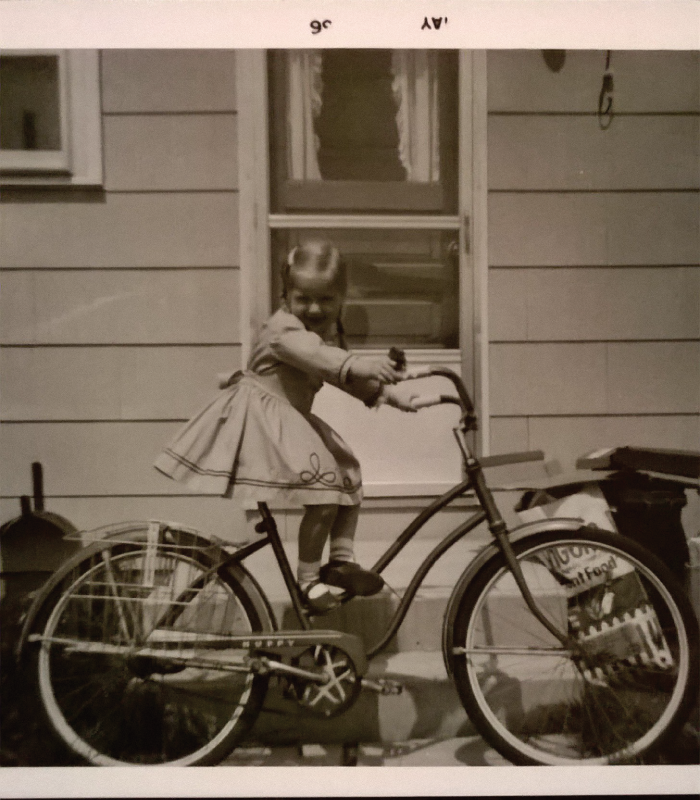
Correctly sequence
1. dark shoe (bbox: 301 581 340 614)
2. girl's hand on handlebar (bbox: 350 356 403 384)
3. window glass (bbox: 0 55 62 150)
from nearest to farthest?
girl's hand on handlebar (bbox: 350 356 403 384) < dark shoe (bbox: 301 581 340 614) < window glass (bbox: 0 55 62 150)

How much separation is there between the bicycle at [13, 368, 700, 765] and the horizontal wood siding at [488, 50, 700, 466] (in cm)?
49

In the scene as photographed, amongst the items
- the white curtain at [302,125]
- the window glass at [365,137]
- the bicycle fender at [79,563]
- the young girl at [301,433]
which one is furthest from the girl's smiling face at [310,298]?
the bicycle fender at [79,563]

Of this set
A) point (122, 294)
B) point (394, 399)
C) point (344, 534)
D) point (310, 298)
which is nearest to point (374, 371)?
point (394, 399)

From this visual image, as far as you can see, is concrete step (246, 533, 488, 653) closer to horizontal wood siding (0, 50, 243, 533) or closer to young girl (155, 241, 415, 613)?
young girl (155, 241, 415, 613)

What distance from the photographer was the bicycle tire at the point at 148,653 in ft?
7.11

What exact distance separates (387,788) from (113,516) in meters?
1.30

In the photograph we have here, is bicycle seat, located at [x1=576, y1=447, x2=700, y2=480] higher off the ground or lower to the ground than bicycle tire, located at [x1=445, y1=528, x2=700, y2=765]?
higher

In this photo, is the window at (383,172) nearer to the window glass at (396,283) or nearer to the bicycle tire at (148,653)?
the window glass at (396,283)

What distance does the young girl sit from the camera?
85.5 inches

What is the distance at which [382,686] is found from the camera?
2.17 meters

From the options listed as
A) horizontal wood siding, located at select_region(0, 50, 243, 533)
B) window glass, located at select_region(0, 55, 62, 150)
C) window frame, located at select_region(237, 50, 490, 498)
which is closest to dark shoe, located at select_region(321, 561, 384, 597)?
window frame, located at select_region(237, 50, 490, 498)

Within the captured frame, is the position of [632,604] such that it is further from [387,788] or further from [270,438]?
[270,438]

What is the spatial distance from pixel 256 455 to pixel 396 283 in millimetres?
798
